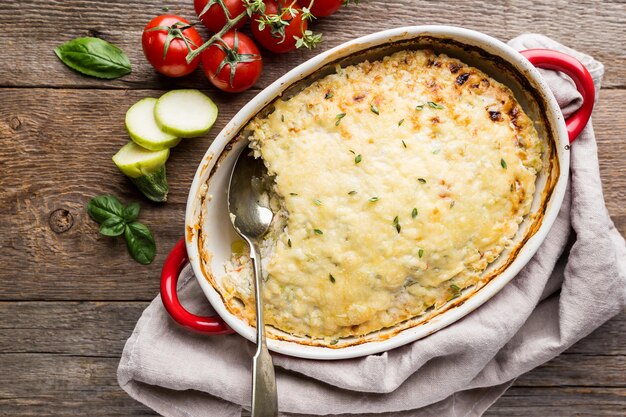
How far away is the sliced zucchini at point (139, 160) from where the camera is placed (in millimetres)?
2236

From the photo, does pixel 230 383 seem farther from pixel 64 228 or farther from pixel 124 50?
pixel 124 50

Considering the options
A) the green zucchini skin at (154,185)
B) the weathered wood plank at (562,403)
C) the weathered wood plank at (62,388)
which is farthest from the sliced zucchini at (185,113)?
the weathered wood plank at (562,403)

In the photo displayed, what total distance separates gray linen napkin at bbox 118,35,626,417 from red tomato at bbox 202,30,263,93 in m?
0.77

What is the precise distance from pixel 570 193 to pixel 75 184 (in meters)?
1.96

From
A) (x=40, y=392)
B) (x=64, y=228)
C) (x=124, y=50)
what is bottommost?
(x=40, y=392)

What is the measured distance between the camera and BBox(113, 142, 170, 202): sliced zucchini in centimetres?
224

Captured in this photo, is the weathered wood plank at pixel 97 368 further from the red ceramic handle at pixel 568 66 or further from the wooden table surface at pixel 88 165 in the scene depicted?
the red ceramic handle at pixel 568 66

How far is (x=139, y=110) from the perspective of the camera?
7.44ft

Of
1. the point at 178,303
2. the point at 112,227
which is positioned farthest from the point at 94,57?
the point at 178,303

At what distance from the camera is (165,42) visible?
7.06ft

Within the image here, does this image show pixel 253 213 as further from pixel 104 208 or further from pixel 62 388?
pixel 62 388

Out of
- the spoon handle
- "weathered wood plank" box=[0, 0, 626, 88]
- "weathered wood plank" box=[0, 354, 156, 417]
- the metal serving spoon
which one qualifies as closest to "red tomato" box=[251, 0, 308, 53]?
"weathered wood plank" box=[0, 0, 626, 88]

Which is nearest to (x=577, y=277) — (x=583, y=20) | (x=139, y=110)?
(x=583, y=20)

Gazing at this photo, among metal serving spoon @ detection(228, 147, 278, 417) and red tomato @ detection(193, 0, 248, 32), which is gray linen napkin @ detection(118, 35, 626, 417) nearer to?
metal serving spoon @ detection(228, 147, 278, 417)
